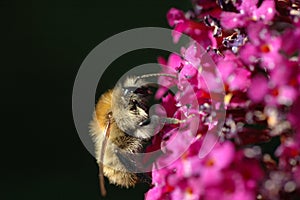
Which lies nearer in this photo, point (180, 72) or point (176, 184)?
point (176, 184)

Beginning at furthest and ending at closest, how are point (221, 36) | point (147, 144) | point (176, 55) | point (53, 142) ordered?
point (53, 142)
point (176, 55)
point (147, 144)
point (221, 36)

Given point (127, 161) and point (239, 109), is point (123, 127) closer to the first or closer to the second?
point (127, 161)

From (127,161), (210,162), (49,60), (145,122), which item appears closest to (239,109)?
(210,162)

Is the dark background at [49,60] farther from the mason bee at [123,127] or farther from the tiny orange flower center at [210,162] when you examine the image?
the tiny orange flower center at [210,162]

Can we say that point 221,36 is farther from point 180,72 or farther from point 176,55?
point 176,55

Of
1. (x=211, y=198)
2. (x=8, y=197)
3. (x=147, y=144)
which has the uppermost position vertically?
(x=211, y=198)

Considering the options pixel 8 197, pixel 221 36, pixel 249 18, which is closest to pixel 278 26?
pixel 249 18

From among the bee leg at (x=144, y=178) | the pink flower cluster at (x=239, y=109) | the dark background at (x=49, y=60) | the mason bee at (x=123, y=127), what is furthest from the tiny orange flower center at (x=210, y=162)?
the dark background at (x=49, y=60)
